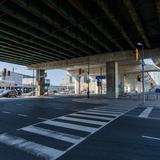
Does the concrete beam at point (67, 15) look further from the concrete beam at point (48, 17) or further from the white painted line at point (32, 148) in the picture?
the white painted line at point (32, 148)

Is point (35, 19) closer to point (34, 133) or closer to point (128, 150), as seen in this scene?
point (34, 133)

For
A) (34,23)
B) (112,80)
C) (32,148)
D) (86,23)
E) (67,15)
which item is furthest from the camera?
(112,80)

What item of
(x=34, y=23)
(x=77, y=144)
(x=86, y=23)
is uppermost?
(x=86, y=23)

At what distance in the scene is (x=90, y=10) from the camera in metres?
19.6

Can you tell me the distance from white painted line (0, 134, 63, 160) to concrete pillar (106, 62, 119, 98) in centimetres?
3314

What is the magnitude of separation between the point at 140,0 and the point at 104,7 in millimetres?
2935

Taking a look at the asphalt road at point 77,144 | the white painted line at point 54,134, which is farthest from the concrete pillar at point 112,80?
the white painted line at point 54,134

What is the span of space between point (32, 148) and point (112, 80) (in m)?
34.6

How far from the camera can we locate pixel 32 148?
694 centimetres

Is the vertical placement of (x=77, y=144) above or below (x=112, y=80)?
below

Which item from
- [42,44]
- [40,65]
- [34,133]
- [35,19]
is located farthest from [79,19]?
[40,65]

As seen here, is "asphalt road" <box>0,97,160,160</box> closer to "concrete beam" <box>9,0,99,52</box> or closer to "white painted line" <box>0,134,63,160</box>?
"white painted line" <box>0,134,63,160</box>

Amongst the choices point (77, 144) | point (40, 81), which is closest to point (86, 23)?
point (77, 144)

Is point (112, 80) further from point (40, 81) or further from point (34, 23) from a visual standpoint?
point (40, 81)
